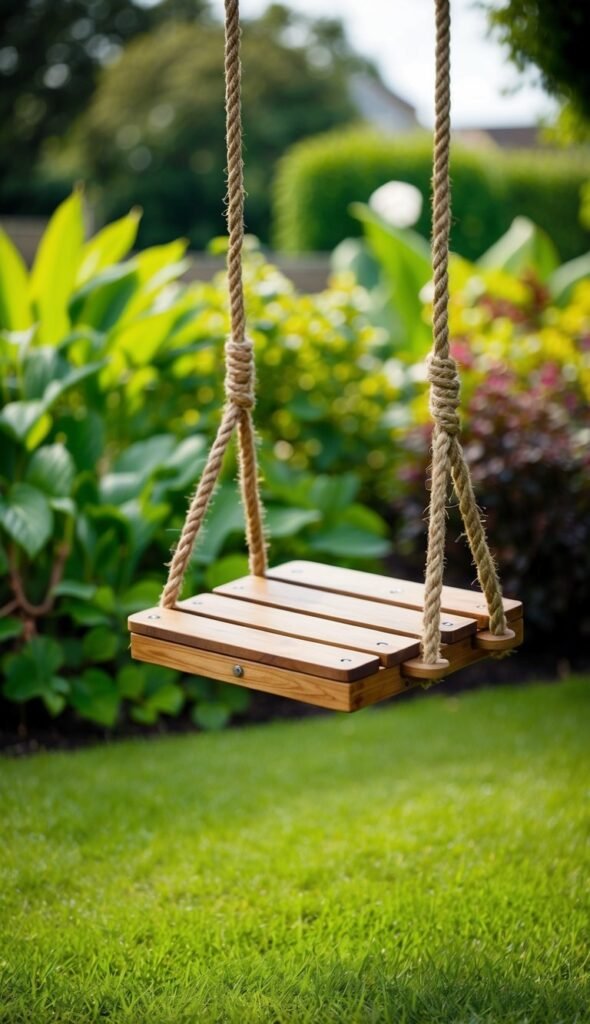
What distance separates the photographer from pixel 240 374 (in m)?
2.33

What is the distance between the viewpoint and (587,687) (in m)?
4.70

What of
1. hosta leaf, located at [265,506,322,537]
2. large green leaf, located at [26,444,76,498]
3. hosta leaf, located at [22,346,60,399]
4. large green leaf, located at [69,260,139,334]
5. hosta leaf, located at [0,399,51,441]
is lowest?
hosta leaf, located at [265,506,322,537]

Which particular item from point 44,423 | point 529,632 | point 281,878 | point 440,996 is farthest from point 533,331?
point 440,996

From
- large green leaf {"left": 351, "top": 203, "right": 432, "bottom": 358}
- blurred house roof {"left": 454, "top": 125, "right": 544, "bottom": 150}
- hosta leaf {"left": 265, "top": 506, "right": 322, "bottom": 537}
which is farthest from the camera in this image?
blurred house roof {"left": 454, "top": 125, "right": 544, "bottom": 150}

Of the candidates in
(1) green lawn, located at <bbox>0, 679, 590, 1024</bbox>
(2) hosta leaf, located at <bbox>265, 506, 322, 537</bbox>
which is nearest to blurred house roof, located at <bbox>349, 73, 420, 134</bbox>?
(2) hosta leaf, located at <bbox>265, 506, 322, 537</bbox>

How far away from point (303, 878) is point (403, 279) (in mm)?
4569

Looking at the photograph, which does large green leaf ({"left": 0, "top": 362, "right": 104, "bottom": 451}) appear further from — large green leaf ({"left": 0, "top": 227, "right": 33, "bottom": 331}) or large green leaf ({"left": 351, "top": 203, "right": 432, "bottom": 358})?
large green leaf ({"left": 351, "top": 203, "right": 432, "bottom": 358})

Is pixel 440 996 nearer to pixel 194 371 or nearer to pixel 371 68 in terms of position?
pixel 194 371

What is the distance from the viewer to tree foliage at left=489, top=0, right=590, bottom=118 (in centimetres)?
335

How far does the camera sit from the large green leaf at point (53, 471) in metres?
3.85

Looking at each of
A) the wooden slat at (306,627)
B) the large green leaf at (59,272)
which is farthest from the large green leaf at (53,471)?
the wooden slat at (306,627)

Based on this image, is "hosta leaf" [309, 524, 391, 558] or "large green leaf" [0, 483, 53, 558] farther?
"hosta leaf" [309, 524, 391, 558]

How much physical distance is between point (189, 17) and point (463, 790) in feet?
105

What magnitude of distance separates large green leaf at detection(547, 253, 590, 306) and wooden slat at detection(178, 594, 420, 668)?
4.93 meters
